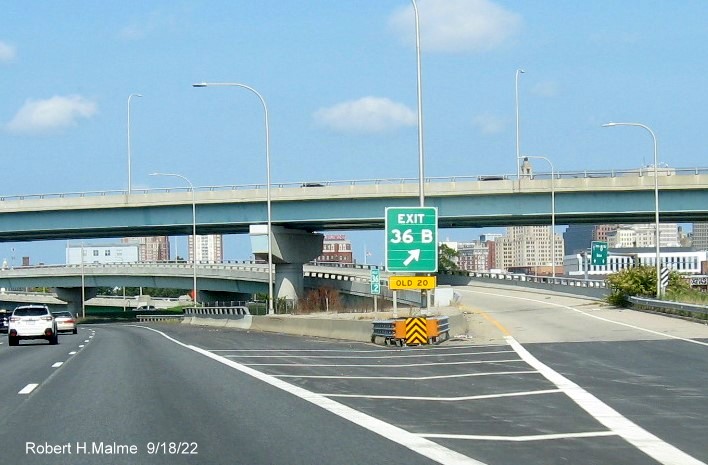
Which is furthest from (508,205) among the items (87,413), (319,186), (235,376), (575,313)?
(87,413)

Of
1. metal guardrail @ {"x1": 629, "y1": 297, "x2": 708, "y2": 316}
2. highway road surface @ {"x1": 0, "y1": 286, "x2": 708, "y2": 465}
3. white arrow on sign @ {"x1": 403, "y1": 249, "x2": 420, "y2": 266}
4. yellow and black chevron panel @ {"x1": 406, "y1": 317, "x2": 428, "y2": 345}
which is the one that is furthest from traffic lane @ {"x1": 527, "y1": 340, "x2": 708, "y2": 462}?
metal guardrail @ {"x1": 629, "y1": 297, "x2": 708, "y2": 316}

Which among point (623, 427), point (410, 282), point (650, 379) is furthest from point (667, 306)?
point (623, 427)

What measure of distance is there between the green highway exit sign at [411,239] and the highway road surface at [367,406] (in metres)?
3.00

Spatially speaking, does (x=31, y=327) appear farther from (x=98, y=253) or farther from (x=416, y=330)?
(x=98, y=253)

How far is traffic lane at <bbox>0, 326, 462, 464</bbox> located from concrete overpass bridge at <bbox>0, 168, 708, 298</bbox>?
48919 mm

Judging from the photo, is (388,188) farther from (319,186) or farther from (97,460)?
(97,460)

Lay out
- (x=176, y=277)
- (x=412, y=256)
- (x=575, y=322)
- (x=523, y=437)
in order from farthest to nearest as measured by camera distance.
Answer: (x=176, y=277)
(x=575, y=322)
(x=412, y=256)
(x=523, y=437)

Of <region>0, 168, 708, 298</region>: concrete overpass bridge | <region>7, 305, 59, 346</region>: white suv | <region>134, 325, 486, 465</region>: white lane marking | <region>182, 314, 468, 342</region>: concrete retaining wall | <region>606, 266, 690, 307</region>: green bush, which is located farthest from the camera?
<region>0, 168, 708, 298</region>: concrete overpass bridge

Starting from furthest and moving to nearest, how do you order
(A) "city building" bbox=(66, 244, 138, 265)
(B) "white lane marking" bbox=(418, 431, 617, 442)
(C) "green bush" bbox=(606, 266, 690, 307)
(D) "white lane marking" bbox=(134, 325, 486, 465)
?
1. (A) "city building" bbox=(66, 244, 138, 265)
2. (C) "green bush" bbox=(606, 266, 690, 307)
3. (B) "white lane marking" bbox=(418, 431, 617, 442)
4. (D) "white lane marking" bbox=(134, 325, 486, 465)

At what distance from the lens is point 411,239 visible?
31969mm

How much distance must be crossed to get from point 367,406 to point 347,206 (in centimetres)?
5814

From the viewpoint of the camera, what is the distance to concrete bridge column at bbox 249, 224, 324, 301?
247 ft

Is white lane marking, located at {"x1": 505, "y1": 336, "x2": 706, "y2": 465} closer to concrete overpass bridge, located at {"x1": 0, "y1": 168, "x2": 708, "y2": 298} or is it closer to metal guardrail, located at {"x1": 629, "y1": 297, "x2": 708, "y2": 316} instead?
metal guardrail, located at {"x1": 629, "y1": 297, "x2": 708, "y2": 316}

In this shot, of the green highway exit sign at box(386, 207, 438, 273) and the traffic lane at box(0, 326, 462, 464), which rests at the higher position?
the green highway exit sign at box(386, 207, 438, 273)
